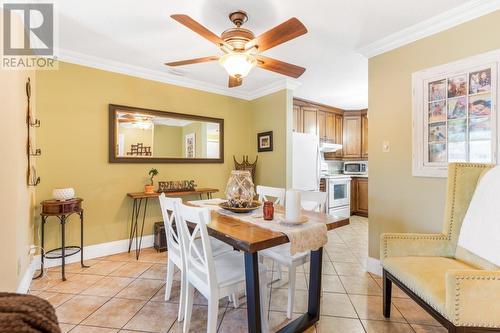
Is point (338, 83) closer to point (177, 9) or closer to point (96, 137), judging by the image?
point (177, 9)

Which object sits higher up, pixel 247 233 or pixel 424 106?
pixel 424 106

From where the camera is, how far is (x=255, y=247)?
4.06ft

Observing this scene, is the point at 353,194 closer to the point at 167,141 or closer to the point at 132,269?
the point at 167,141

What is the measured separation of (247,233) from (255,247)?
0.16 metres

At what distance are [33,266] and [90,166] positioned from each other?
1.15 meters

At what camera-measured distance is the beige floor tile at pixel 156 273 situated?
2441 mm

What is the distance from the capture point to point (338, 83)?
3746 mm

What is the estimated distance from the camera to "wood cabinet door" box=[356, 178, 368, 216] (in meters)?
5.12

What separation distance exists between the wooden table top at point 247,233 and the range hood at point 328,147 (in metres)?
3.39

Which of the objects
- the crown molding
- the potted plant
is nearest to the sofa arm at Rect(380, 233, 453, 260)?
the crown molding

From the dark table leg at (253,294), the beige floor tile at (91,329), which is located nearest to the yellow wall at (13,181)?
the beige floor tile at (91,329)

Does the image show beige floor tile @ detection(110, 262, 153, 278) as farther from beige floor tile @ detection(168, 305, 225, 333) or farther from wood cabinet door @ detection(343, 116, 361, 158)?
wood cabinet door @ detection(343, 116, 361, 158)

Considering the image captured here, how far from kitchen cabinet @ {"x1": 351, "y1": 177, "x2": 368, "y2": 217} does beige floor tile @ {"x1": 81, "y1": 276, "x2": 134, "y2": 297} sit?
4.52m

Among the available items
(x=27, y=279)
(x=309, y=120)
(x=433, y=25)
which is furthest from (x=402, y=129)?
(x=27, y=279)
